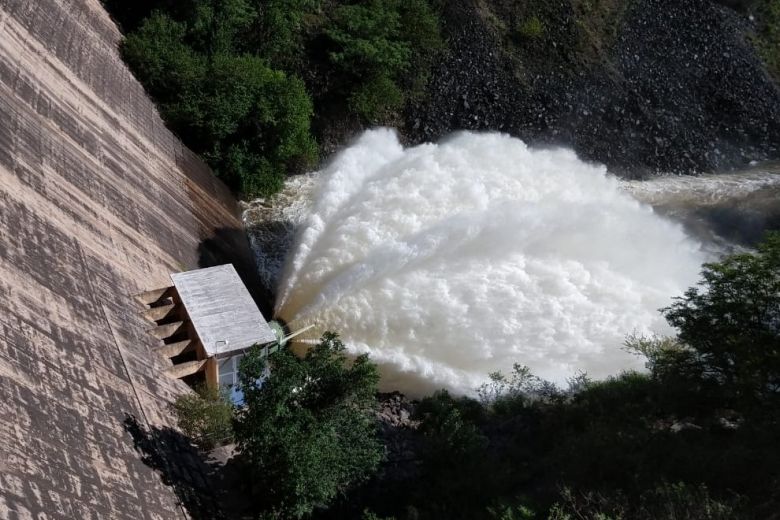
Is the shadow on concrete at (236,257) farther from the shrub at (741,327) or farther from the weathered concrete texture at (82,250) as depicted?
the shrub at (741,327)

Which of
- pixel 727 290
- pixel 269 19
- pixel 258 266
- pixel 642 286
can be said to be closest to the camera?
pixel 727 290

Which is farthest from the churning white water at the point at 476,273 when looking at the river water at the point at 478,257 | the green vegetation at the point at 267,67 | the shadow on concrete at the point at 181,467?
the shadow on concrete at the point at 181,467

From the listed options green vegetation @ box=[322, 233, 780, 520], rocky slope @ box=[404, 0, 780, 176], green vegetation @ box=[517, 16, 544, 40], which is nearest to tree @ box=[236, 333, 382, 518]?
green vegetation @ box=[322, 233, 780, 520]

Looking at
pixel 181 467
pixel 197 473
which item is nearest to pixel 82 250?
pixel 181 467

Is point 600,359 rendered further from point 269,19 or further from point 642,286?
point 269,19

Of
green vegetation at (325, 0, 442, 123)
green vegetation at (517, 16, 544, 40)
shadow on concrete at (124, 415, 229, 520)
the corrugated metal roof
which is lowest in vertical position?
shadow on concrete at (124, 415, 229, 520)

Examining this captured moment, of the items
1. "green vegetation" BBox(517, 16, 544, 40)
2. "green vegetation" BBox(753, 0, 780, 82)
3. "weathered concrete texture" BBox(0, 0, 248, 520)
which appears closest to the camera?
"weathered concrete texture" BBox(0, 0, 248, 520)

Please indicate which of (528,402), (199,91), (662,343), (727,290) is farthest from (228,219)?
(727,290)

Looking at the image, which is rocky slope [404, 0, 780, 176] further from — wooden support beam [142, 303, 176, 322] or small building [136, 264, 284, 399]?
wooden support beam [142, 303, 176, 322]
